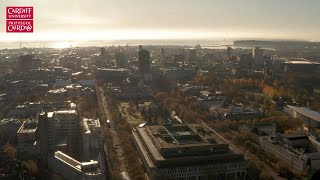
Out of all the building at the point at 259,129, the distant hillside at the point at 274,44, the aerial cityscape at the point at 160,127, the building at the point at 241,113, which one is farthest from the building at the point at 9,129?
the distant hillside at the point at 274,44

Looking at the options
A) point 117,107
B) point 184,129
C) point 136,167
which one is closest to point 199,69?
point 117,107

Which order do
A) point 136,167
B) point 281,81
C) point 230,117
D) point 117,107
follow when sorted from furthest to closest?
point 281,81
point 117,107
point 230,117
point 136,167

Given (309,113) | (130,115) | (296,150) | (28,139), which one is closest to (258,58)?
(309,113)

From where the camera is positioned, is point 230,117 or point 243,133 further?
point 230,117

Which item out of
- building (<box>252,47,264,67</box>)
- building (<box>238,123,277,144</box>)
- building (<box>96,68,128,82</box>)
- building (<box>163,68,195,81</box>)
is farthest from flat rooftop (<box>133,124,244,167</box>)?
building (<box>252,47,264,67</box>)

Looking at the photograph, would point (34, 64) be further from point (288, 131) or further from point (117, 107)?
point (288, 131)

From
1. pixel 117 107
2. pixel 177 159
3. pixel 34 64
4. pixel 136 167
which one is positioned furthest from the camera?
pixel 34 64

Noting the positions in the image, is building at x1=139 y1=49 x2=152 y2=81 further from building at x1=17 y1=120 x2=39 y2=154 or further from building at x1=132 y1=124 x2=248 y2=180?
building at x1=132 y1=124 x2=248 y2=180

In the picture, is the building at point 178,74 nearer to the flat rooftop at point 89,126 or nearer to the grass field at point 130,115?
the grass field at point 130,115
